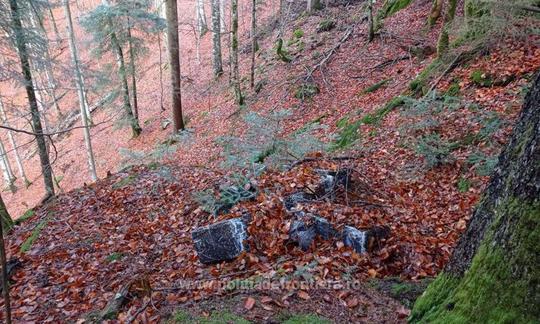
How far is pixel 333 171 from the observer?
18.0 ft

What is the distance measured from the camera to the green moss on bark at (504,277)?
1533mm

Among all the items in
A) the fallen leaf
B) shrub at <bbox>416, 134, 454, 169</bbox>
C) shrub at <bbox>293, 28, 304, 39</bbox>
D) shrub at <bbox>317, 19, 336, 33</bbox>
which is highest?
shrub at <bbox>317, 19, 336, 33</bbox>

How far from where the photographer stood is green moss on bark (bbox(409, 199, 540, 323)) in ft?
5.03

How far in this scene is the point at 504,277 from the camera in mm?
1646

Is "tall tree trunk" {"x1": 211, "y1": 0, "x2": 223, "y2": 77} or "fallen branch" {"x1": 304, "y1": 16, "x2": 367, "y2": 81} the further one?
"tall tree trunk" {"x1": 211, "y1": 0, "x2": 223, "y2": 77}

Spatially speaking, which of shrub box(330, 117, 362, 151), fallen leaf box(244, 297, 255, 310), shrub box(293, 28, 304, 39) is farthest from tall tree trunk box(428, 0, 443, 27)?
fallen leaf box(244, 297, 255, 310)

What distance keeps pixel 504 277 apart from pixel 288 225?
292 centimetres

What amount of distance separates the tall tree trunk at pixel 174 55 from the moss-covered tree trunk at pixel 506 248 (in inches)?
417

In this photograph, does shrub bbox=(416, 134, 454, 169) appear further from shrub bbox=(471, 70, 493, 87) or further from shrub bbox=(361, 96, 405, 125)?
shrub bbox=(361, 96, 405, 125)

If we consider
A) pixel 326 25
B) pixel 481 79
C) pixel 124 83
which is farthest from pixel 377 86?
pixel 124 83

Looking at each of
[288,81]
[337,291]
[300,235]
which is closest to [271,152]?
[300,235]

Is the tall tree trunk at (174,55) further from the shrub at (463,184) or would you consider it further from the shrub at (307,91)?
the shrub at (463,184)

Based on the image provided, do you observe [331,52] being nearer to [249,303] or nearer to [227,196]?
[227,196]

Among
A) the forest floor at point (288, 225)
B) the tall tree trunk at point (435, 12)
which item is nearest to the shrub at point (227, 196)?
the forest floor at point (288, 225)
